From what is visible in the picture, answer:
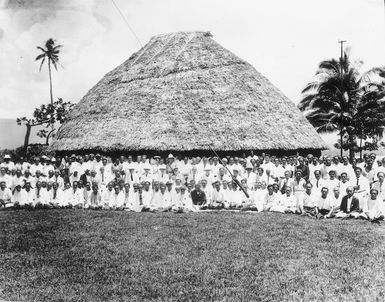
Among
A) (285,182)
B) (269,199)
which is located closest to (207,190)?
(269,199)

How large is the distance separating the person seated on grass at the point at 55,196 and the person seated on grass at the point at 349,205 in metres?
7.25

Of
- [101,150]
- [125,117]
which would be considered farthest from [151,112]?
[101,150]

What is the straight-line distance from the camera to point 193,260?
21.0 feet

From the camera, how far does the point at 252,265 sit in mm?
6137

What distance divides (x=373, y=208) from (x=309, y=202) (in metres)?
1.55

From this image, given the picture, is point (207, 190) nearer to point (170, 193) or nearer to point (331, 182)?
point (170, 193)

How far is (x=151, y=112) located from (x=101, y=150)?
2344 mm

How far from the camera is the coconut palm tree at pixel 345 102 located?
70.3ft

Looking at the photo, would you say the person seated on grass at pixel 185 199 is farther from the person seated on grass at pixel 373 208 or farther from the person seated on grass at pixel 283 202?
the person seated on grass at pixel 373 208

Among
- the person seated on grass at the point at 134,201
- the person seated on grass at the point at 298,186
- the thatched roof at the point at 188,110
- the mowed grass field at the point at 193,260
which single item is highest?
the thatched roof at the point at 188,110

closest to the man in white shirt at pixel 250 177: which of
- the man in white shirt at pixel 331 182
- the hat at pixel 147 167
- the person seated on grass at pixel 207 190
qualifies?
the person seated on grass at pixel 207 190

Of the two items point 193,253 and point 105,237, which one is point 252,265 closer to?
point 193,253

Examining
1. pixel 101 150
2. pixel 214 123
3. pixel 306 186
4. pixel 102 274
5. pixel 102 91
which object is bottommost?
pixel 102 274

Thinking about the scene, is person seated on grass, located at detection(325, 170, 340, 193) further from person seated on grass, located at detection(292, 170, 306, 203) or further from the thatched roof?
the thatched roof
